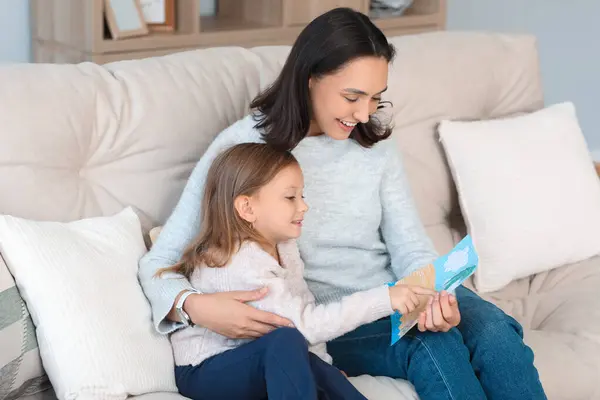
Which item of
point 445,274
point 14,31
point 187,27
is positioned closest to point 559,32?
point 187,27

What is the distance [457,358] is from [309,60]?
60 cm

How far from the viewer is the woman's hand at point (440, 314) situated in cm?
171

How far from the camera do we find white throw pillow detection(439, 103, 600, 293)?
7.38 ft

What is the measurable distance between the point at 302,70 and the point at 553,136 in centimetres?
81

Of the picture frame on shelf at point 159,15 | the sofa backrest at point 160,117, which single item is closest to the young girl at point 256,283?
the sofa backrest at point 160,117

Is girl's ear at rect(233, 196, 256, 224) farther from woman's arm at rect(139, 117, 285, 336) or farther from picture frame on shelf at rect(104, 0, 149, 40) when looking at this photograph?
picture frame on shelf at rect(104, 0, 149, 40)

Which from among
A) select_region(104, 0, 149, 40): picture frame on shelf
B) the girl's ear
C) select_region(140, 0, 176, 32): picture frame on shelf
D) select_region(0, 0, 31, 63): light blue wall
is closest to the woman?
the girl's ear

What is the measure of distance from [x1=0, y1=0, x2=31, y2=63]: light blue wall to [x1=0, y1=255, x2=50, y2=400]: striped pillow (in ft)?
4.99

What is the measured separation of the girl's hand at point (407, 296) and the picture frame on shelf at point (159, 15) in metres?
1.53

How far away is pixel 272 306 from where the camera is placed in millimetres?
1682

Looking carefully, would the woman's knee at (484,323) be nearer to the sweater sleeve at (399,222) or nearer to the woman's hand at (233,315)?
the sweater sleeve at (399,222)

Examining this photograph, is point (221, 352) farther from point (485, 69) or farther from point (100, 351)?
point (485, 69)

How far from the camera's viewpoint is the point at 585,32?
417cm

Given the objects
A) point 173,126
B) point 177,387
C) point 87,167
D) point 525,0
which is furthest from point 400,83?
point 525,0
